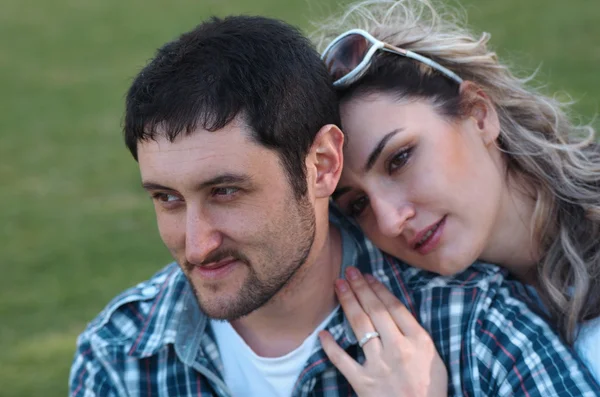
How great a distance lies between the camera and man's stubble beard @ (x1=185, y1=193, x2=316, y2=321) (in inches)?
117

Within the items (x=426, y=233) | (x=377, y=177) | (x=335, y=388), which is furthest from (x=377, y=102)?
(x=335, y=388)

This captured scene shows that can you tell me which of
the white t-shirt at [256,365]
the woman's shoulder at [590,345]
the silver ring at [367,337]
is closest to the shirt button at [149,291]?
the white t-shirt at [256,365]

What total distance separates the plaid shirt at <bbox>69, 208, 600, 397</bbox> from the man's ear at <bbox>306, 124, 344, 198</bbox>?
41cm

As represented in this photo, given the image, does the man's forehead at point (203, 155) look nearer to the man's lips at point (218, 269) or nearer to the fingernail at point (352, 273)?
the man's lips at point (218, 269)

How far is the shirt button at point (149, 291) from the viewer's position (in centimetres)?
344

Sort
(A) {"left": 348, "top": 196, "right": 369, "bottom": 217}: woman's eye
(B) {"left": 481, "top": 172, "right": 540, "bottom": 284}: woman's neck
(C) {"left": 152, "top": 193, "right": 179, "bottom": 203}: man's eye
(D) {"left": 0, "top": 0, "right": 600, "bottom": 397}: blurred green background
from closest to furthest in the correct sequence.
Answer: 1. (C) {"left": 152, "top": 193, "right": 179, "bottom": 203}: man's eye
2. (A) {"left": 348, "top": 196, "right": 369, "bottom": 217}: woman's eye
3. (B) {"left": 481, "top": 172, "right": 540, "bottom": 284}: woman's neck
4. (D) {"left": 0, "top": 0, "right": 600, "bottom": 397}: blurred green background

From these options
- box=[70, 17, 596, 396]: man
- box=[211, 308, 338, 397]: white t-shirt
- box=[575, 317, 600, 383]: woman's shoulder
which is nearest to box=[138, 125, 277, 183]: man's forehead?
box=[70, 17, 596, 396]: man

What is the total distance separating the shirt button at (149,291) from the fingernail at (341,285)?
748 millimetres

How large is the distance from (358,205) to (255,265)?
0.59 metres

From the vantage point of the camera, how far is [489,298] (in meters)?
3.15

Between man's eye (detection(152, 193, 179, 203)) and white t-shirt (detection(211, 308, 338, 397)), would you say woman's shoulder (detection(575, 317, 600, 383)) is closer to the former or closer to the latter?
white t-shirt (detection(211, 308, 338, 397))

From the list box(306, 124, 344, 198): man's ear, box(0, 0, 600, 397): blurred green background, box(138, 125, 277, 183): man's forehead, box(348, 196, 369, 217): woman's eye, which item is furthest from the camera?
box(0, 0, 600, 397): blurred green background

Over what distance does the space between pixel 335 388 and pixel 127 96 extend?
133 cm

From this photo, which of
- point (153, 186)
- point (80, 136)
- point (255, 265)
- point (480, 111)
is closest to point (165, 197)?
point (153, 186)
